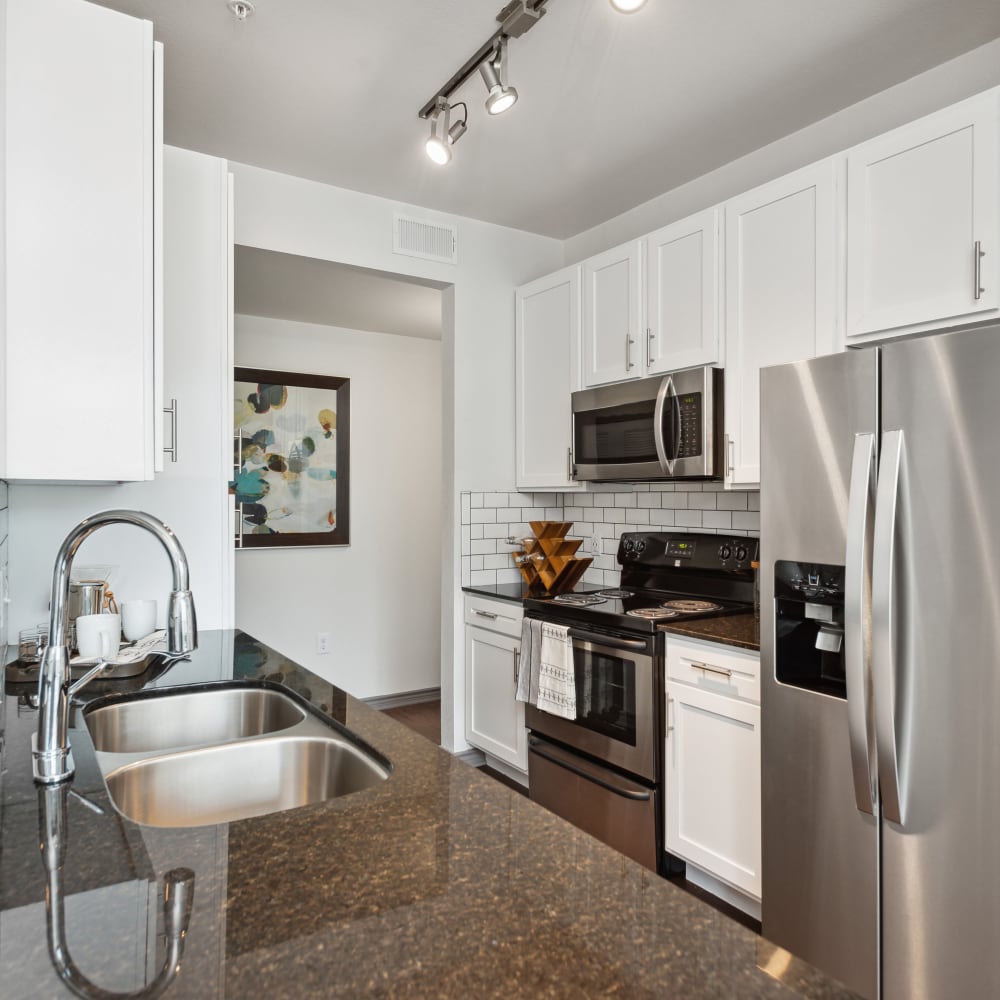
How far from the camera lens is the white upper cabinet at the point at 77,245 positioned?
1.46 metres

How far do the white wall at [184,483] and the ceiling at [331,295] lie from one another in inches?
32.4

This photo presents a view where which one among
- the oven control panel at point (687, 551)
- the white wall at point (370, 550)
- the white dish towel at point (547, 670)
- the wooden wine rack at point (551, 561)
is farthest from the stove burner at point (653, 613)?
the white wall at point (370, 550)

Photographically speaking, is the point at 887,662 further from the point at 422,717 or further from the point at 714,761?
the point at 422,717

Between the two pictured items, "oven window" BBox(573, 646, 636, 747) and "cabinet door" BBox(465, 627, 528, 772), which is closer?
"oven window" BBox(573, 646, 636, 747)

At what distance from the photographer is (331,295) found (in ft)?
13.0

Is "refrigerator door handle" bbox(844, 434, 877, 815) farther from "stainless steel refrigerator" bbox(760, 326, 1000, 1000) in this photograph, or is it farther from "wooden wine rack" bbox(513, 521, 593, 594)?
"wooden wine rack" bbox(513, 521, 593, 594)

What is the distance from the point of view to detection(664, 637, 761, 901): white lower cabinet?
81.7 inches

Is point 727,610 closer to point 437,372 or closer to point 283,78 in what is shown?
point 283,78

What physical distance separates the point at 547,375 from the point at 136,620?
2.06 meters

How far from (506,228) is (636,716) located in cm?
238

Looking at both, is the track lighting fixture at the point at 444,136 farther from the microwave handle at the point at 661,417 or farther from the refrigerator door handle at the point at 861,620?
the refrigerator door handle at the point at 861,620

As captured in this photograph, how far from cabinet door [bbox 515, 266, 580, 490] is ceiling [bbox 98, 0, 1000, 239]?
49 cm

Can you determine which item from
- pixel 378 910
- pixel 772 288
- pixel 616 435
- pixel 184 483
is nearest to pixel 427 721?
pixel 616 435

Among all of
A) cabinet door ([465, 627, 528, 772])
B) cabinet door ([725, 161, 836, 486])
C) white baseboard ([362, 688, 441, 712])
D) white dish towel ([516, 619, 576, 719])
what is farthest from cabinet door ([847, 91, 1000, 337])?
white baseboard ([362, 688, 441, 712])
